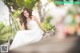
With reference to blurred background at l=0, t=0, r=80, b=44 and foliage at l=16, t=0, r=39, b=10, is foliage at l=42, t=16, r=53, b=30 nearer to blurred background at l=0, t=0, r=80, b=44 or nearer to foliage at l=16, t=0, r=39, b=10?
blurred background at l=0, t=0, r=80, b=44

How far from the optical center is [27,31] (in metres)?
1.88

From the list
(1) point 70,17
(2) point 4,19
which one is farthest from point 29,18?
(1) point 70,17

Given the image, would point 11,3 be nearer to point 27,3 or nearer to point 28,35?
point 27,3

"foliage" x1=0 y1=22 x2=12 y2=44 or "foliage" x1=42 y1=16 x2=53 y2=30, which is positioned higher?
"foliage" x1=42 y1=16 x2=53 y2=30

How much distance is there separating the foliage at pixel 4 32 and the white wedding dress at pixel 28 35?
0.06 metres

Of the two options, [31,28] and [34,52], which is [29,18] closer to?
[31,28]

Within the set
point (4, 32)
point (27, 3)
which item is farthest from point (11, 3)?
point (4, 32)

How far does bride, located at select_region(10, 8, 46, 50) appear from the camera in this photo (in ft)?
6.12

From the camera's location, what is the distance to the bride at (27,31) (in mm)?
1866

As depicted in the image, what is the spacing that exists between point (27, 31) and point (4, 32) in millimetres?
181

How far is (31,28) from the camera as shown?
1876 mm

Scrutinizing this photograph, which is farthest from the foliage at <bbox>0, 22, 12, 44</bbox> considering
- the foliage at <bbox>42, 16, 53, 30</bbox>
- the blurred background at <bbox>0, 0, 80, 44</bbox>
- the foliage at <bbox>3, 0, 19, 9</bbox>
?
the foliage at <bbox>42, 16, 53, 30</bbox>

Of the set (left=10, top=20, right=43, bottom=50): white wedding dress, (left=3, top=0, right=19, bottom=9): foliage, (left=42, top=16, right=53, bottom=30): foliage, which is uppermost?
(left=3, top=0, right=19, bottom=9): foliage

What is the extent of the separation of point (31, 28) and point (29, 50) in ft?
0.59
